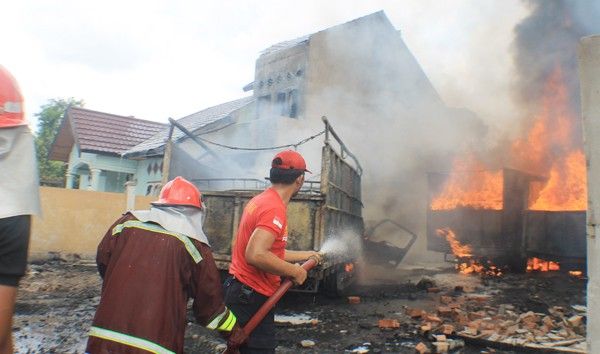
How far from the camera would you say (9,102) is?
1.67 metres

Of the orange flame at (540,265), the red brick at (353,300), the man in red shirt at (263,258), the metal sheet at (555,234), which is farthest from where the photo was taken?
the orange flame at (540,265)

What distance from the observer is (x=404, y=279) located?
10219 millimetres

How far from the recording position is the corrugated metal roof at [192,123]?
14.6 metres

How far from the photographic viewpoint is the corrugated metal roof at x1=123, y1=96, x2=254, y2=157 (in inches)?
576

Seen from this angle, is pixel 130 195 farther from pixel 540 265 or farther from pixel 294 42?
pixel 540 265

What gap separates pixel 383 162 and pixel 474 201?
5.74m

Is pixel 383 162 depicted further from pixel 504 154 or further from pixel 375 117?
pixel 504 154

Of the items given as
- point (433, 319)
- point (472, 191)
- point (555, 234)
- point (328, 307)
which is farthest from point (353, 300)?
point (555, 234)

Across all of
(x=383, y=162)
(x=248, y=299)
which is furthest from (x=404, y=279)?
(x=248, y=299)

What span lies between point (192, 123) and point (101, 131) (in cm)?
347

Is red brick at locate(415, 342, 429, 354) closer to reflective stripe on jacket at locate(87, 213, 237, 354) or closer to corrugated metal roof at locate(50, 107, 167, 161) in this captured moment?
reflective stripe on jacket at locate(87, 213, 237, 354)

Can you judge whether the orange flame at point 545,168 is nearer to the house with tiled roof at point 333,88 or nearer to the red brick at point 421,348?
the house with tiled roof at point 333,88

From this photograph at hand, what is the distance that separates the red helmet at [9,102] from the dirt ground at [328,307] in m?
3.55

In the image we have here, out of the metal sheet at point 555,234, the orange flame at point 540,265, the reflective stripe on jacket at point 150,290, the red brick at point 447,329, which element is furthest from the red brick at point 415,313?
the orange flame at point 540,265
